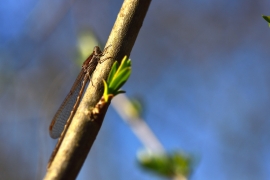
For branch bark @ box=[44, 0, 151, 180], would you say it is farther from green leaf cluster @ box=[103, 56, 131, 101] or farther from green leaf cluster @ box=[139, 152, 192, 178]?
green leaf cluster @ box=[139, 152, 192, 178]

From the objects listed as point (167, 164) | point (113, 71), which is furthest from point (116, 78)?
point (167, 164)

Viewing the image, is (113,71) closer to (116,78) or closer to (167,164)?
(116,78)

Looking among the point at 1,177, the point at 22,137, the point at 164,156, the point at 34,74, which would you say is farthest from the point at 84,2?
the point at 164,156

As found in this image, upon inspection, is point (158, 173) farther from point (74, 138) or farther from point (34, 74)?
point (34, 74)

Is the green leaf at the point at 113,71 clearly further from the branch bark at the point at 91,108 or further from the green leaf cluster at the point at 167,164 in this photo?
the green leaf cluster at the point at 167,164

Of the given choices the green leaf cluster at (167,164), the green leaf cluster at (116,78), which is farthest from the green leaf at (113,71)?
the green leaf cluster at (167,164)

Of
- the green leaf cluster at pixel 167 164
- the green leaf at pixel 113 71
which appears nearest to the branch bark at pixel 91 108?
the green leaf at pixel 113 71

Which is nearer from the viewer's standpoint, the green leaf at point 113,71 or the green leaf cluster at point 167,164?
the green leaf at point 113,71
